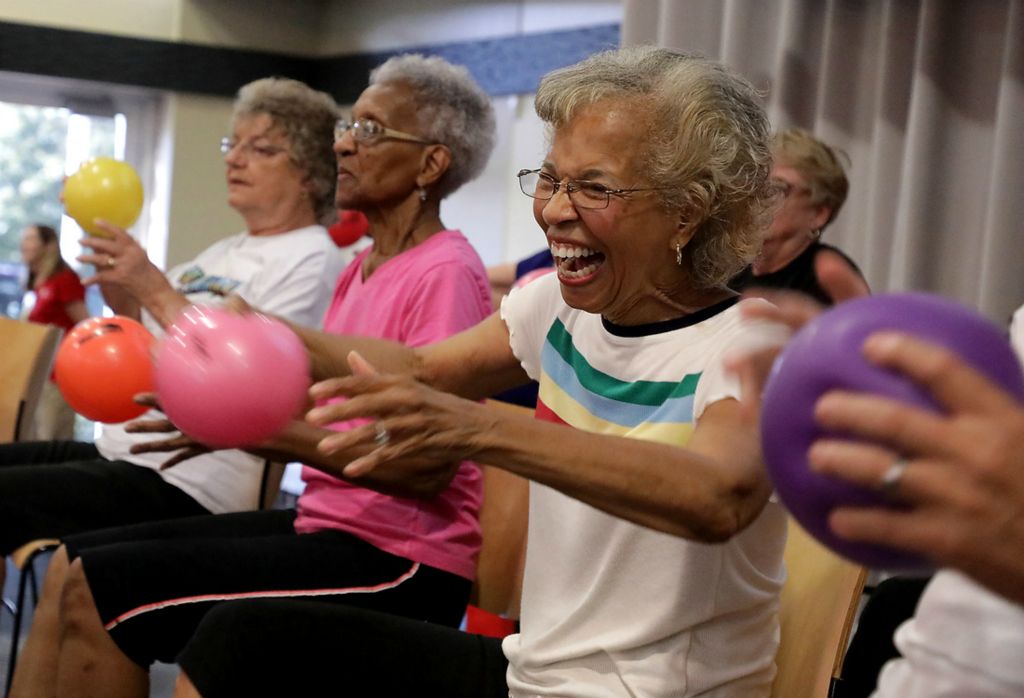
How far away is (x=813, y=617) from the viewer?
1698 millimetres

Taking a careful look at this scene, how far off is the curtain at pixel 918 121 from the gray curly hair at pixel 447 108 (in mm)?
1316

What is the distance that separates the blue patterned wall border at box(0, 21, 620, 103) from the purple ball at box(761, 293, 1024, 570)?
586 cm

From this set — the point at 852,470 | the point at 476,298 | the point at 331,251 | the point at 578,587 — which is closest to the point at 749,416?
the point at 852,470

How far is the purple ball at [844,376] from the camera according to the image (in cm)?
85

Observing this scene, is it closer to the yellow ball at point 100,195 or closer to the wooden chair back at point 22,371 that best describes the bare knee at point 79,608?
the yellow ball at point 100,195

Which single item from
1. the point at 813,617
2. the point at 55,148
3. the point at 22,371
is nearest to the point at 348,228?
the point at 22,371

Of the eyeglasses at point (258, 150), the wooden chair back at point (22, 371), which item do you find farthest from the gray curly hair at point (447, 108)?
the wooden chair back at point (22, 371)

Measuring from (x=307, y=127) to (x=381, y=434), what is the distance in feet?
7.08

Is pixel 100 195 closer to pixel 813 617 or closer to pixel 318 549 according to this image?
pixel 318 549

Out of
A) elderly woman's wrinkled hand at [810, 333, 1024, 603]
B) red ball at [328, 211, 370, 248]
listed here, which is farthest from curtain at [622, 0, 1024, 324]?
elderly woman's wrinkled hand at [810, 333, 1024, 603]

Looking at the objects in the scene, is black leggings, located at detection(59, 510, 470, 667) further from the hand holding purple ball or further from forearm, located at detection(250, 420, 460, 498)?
the hand holding purple ball

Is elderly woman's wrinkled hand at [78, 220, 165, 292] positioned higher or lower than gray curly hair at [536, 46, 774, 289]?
lower

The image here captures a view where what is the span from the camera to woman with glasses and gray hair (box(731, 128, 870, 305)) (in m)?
3.09

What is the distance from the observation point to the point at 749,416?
3.47ft
